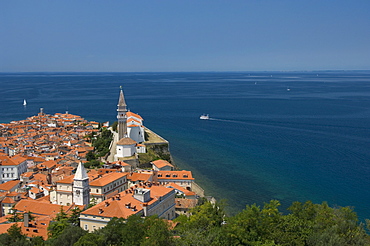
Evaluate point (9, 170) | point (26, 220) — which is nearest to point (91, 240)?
point (26, 220)

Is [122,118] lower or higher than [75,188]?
higher

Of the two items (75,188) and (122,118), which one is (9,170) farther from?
(75,188)

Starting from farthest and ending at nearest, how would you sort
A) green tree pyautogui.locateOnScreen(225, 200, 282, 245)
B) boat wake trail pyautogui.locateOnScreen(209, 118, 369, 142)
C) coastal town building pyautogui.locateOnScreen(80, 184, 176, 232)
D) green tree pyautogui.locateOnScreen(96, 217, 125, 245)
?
boat wake trail pyautogui.locateOnScreen(209, 118, 369, 142) → coastal town building pyautogui.locateOnScreen(80, 184, 176, 232) → green tree pyautogui.locateOnScreen(96, 217, 125, 245) → green tree pyautogui.locateOnScreen(225, 200, 282, 245)

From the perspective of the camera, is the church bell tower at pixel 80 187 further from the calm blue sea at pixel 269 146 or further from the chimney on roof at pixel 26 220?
the calm blue sea at pixel 269 146

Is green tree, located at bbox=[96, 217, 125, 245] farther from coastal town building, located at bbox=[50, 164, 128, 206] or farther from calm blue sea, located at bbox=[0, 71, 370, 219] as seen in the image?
calm blue sea, located at bbox=[0, 71, 370, 219]

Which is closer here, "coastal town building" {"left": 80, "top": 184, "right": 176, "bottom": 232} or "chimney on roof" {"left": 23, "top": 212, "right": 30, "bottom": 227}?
"chimney on roof" {"left": 23, "top": 212, "right": 30, "bottom": 227}

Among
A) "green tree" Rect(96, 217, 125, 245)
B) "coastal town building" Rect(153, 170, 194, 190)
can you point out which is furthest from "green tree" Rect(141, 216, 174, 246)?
"coastal town building" Rect(153, 170, 194, 190)

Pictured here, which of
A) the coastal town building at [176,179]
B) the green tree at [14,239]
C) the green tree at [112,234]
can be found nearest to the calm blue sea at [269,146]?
the coastal town building at [176,179]

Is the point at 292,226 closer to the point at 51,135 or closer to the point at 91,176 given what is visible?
the point at 91,176

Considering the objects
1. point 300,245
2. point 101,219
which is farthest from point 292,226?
point 101,219

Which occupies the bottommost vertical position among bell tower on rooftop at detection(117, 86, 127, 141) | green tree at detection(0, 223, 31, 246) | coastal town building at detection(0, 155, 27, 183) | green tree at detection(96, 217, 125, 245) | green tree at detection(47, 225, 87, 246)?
coastal town building at detection(0, 155, 27, 183)

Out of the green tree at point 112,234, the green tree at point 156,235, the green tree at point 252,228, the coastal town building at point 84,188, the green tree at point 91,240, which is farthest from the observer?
the coastal town building at point 84,188
